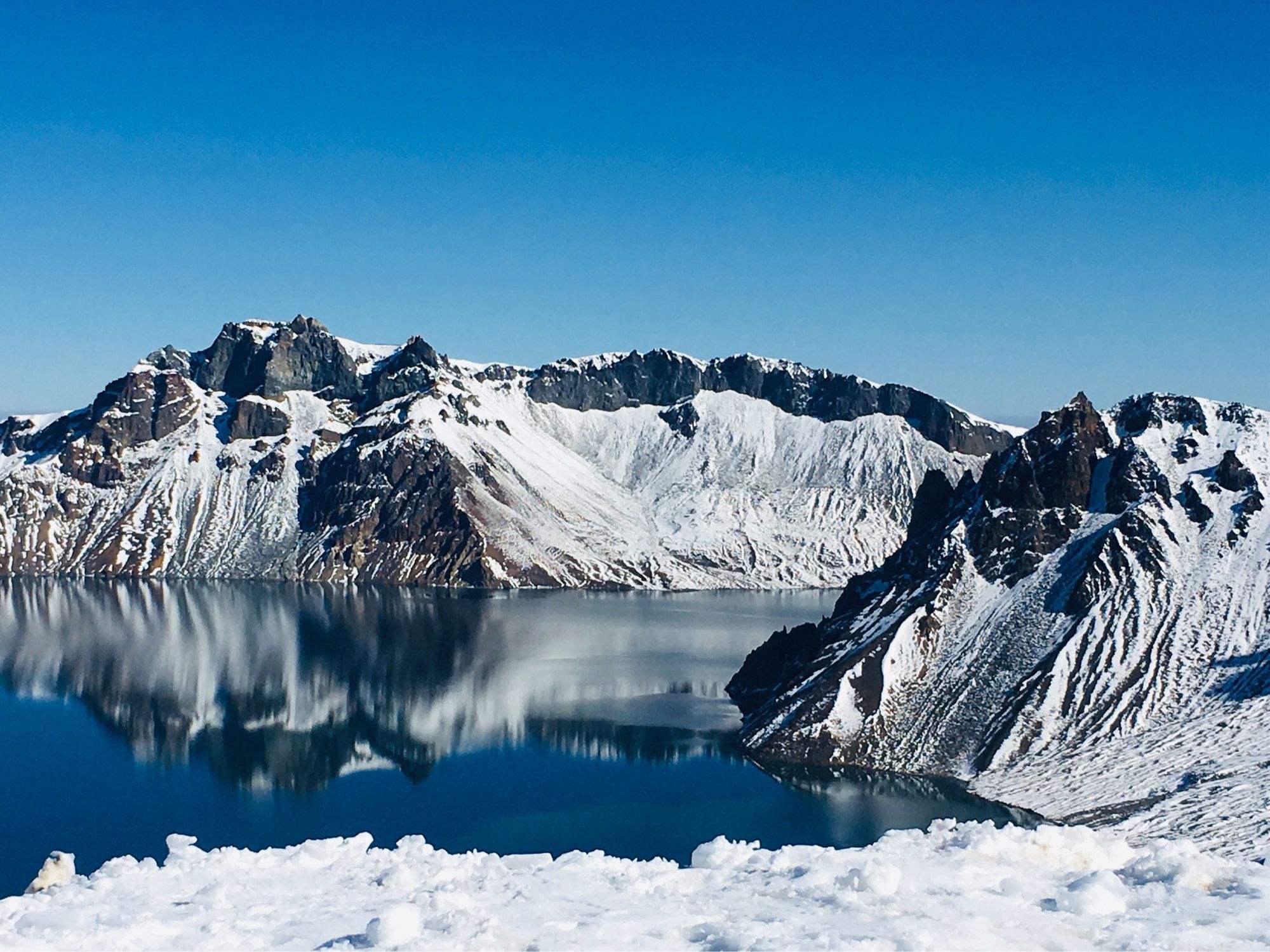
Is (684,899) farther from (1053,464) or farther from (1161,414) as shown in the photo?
(1161,414)

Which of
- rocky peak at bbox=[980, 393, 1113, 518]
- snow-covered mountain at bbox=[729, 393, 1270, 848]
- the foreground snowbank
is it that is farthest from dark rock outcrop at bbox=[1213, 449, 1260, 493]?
the foreground snowbank

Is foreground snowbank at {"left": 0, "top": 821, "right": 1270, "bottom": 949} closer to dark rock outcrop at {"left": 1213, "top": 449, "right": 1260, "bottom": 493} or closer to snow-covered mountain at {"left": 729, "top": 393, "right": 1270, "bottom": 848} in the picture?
snow-covered mountain at {"left": 729, "top": 393, "right": 1270, "bottom": 848}

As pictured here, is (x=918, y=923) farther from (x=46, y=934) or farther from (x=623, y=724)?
(x=623, y=724)

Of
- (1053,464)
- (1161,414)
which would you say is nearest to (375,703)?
(1053,464)

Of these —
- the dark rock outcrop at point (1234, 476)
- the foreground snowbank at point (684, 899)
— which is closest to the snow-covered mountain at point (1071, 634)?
the dark rock outcrop at point (1234, 476)

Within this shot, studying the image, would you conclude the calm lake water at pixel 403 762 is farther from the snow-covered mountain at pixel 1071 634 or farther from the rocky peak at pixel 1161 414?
the rocky peak at pixel 1161 414
